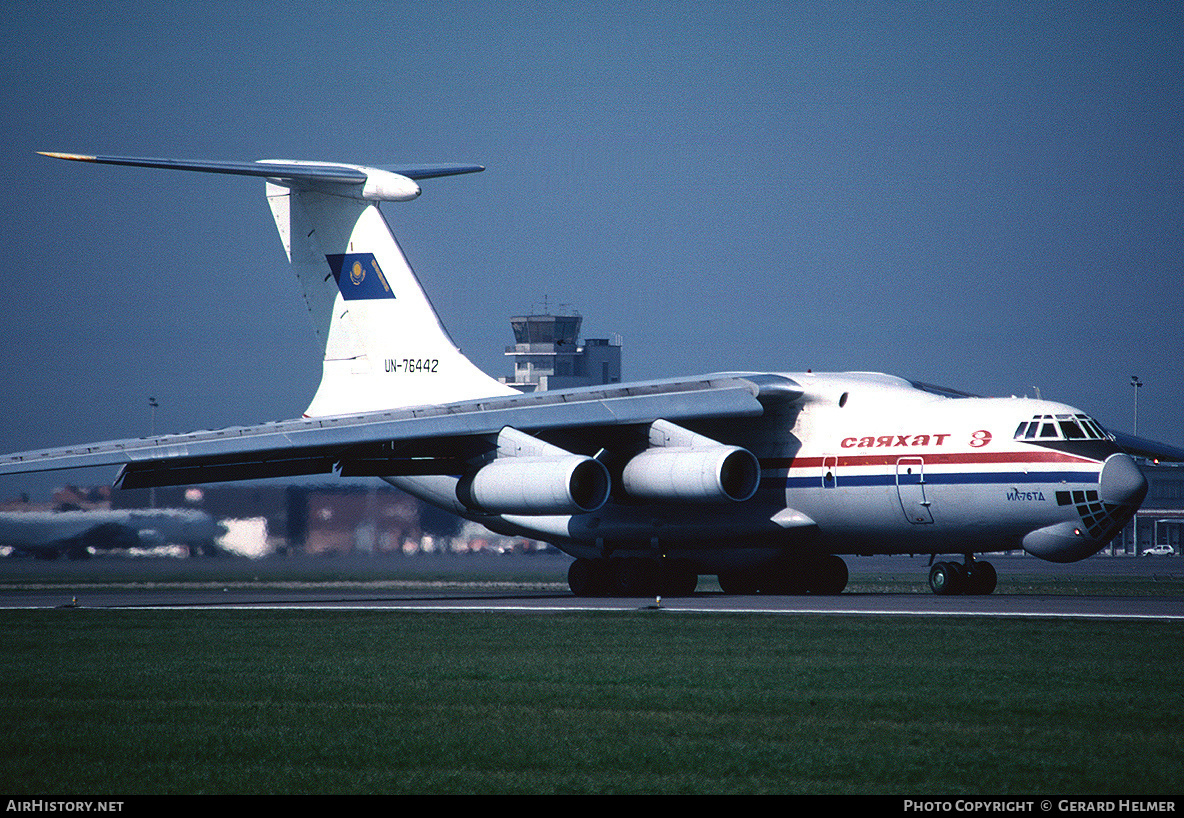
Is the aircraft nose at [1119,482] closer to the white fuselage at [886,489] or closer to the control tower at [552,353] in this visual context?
the white fuselage at [886,489]

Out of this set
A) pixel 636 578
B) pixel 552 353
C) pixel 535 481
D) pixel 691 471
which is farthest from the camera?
pixel 552 353

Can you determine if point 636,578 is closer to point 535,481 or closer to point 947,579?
point 535,481

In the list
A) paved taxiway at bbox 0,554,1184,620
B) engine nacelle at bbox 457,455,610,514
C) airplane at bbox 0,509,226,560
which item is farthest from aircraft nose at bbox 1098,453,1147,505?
airplane at bbox 0,509,226,560

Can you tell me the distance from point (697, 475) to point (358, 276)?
26.6ft

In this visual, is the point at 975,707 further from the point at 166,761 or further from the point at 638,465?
the point at 638,465

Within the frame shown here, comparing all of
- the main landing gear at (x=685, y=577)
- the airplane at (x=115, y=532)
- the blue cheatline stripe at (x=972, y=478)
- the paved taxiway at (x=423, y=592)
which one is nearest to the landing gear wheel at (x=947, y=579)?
the paved taxiway at (x=423, y=592)

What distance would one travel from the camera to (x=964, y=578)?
20953 mm

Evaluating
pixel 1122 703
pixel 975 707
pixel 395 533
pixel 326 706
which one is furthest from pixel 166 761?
pixel 395 533

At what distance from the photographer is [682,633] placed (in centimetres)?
1399

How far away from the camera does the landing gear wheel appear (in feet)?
68.5

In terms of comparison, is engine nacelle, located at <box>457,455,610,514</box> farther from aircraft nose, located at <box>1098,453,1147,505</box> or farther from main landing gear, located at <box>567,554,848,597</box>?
aircraft nose, located at <box>1098,453,1147,505</box>

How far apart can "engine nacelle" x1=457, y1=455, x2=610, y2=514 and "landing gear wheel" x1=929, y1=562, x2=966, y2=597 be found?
16.8ft

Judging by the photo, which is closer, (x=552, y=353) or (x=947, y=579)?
(x=947, y=579)

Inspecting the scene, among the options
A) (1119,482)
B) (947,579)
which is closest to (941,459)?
(947,579)
